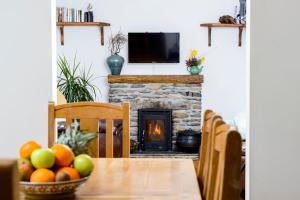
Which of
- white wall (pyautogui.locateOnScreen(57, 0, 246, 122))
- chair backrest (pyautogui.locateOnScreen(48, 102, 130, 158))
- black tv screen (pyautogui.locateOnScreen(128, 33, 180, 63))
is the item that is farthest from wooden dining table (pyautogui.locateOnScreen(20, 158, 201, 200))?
white wall (pyautogui.locateOnScreen(57, 0, 246, 122))

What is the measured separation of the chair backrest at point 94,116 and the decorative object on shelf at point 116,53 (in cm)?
554

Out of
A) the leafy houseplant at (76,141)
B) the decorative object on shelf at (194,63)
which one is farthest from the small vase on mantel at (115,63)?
the leafy houseplant at (76,141)

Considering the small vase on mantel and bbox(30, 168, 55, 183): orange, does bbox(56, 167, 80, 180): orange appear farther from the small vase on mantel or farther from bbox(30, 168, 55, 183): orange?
the small vase on mantel

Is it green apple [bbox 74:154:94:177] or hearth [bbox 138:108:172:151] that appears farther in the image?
hearth [bbox 138:108:172:151]

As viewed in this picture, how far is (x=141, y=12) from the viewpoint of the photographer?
823cm

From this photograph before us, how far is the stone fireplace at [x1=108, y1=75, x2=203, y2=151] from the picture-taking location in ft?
26.4

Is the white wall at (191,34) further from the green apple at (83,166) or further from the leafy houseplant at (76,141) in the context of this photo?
the green apple at (83,166)

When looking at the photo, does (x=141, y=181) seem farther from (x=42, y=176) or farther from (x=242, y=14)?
(x=242, y=14)

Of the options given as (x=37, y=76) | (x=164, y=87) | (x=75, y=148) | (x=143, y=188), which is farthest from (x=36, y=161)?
(x=164, y=87)

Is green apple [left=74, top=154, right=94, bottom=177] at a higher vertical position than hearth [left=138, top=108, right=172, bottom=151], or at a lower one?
higher

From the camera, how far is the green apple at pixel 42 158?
1481 millimetres

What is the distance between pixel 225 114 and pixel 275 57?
4.98 m

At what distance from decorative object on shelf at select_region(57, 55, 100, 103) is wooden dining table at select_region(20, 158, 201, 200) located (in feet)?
18.4

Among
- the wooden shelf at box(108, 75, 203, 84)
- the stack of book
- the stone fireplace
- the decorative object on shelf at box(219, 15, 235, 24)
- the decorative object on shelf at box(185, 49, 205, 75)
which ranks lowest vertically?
the stone fireplace
